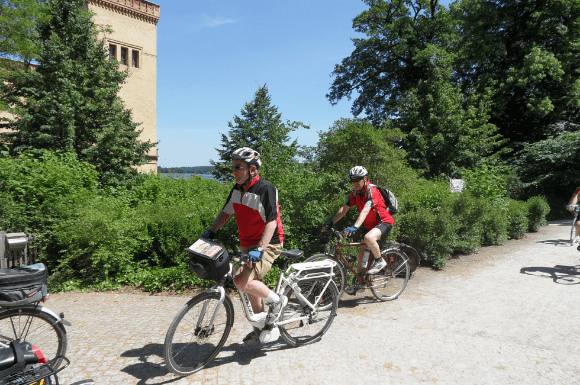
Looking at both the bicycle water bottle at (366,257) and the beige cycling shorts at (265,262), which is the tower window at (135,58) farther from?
the beige cycling shorts at (265,262)

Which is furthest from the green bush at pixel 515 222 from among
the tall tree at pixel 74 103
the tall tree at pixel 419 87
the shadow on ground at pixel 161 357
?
the tall tree at pixel 74 103

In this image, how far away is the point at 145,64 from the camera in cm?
3191

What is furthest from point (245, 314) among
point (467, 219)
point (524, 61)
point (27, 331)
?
point (524, 61)

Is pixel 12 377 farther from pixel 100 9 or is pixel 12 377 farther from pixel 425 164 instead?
pixel 100 9

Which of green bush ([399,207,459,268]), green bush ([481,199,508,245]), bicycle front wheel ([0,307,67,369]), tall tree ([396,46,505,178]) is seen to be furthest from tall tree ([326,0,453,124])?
bicycle front wheel ([0,307,67,369])

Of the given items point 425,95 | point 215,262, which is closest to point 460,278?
point 215,262

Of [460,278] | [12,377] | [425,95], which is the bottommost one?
[460,278]

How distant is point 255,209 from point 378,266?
277 centimetres

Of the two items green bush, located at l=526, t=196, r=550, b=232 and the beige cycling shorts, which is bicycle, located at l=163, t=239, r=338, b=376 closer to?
the beige cycling shorts

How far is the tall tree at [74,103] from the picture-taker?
13.5 metres

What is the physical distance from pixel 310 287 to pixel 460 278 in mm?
4202

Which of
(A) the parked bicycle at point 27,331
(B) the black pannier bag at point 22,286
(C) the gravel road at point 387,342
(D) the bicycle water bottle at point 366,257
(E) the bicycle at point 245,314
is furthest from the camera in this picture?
(D) the bicycle water bottle at point 366,257

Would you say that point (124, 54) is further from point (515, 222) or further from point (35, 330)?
point (35, 330)

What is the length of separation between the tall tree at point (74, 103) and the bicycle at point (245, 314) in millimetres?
12080
